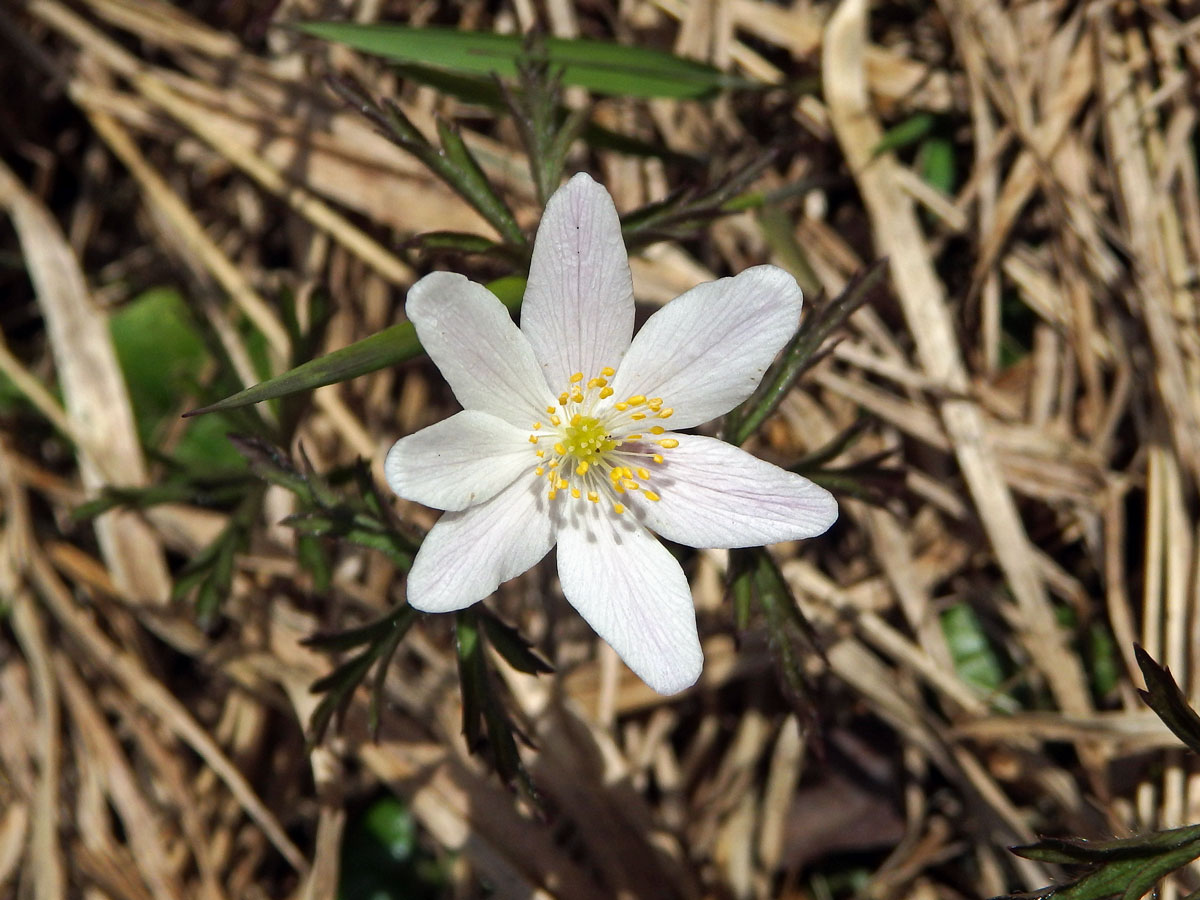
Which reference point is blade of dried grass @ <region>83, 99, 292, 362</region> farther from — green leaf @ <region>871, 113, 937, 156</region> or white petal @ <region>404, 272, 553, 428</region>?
green leaf @ <region>871, 113, 937, 156</region>

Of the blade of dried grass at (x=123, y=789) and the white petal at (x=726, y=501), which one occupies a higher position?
the white petal at (x=726, y=501)

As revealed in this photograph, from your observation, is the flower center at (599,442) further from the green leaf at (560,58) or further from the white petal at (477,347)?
the green leaf at (560,58)

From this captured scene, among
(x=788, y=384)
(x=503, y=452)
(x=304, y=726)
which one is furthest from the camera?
(x=304, y=726)

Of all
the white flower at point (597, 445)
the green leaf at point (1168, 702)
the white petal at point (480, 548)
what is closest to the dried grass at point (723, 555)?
the green leaf at point (1168, 702)

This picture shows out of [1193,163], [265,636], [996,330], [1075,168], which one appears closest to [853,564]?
[996,330]

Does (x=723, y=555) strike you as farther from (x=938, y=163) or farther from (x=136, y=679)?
(x=136, y=679)

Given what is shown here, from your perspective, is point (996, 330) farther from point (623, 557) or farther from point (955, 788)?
point (623, 557)

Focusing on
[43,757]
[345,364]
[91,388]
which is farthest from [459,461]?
[43,757]
